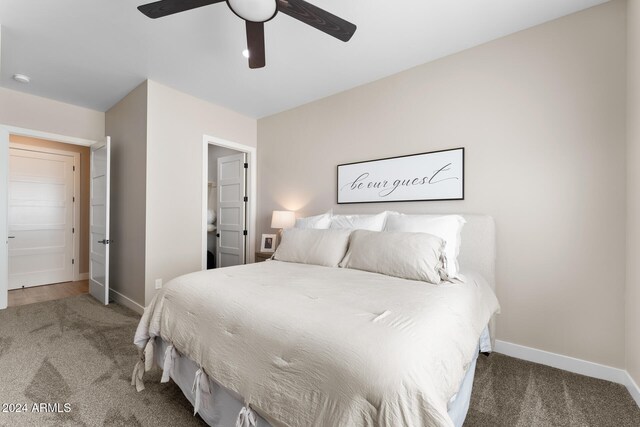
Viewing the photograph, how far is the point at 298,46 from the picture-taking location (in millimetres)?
2566

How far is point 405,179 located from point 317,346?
7.34 feet

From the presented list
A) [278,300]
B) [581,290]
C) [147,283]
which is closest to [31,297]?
[147,283]

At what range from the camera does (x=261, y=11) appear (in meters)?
1.65

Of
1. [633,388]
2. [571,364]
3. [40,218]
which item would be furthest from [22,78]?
[633,388]

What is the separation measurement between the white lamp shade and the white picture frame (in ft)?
2.37

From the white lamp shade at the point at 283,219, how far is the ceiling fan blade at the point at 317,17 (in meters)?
2.25

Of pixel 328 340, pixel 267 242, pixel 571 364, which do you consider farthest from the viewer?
pixel 267 242

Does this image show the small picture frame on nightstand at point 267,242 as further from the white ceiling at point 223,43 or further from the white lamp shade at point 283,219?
the white ceiling at point 223,43

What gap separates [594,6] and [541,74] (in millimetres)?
500

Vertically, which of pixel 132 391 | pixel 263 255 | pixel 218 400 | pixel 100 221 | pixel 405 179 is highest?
pixel 405 179

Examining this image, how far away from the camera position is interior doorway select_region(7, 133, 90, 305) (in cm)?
424

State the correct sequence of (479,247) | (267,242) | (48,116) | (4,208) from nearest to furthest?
1. (479,247)
2. (4,208)
3. (48,116)
4. (267,242)

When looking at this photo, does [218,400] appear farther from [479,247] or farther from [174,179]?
[174,179]

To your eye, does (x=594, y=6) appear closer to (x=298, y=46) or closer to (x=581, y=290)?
(x=581, y=290)
